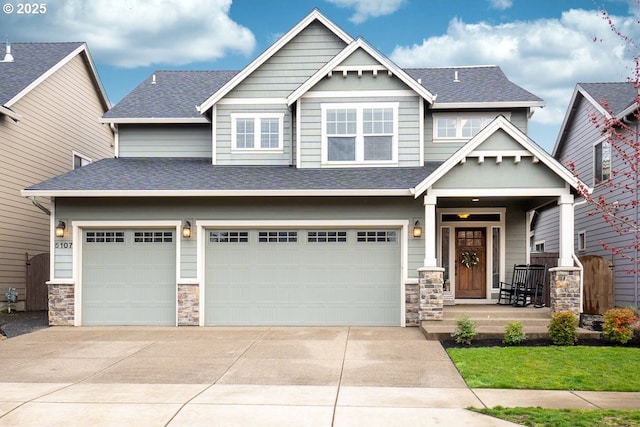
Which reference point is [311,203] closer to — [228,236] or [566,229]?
[228,236]

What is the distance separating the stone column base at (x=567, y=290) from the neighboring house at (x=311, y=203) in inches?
15.4

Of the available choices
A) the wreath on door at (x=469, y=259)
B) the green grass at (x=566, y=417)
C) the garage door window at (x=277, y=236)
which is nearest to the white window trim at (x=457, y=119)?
the wreath on door at (x=469, y=259)

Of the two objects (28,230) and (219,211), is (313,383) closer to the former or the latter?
(219,211)

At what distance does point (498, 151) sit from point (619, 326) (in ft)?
13.7

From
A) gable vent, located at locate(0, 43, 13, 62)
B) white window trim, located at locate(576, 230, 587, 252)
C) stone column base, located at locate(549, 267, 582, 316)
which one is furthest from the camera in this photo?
white window trim, located at locate(576, 230, 587, 252)

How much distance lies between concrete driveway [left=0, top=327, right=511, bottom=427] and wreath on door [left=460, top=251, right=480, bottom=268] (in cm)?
316

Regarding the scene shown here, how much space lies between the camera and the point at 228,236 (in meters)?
15.0

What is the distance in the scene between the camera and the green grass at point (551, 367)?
8789 mm

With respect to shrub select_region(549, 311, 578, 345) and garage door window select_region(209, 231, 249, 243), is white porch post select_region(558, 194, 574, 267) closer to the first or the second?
shrub select_region(549, 311, 578, 345)

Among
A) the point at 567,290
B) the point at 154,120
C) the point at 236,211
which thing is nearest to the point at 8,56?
the point at 154,120

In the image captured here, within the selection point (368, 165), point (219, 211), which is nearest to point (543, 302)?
point (368, 165)

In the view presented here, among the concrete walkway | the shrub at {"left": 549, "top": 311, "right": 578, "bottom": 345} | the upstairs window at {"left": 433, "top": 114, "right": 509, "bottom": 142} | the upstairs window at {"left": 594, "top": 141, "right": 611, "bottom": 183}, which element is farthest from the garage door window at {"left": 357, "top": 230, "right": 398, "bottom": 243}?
the upstairs window at {"left": 594, "top": 141, "right": 611, "bottom": 183}

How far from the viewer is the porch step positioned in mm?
11992

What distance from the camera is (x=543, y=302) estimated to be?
49.6ft
